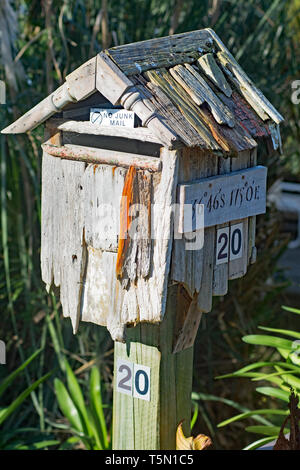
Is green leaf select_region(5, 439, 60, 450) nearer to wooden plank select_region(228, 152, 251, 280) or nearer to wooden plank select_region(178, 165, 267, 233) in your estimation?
wooden plank select_region(228, 152, 251, 280)

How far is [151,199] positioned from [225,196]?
0.74 feet

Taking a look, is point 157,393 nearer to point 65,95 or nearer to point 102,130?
point 102,130

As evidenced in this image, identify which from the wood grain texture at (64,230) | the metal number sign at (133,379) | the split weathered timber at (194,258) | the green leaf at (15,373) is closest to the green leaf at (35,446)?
the green leaf at (15,373)

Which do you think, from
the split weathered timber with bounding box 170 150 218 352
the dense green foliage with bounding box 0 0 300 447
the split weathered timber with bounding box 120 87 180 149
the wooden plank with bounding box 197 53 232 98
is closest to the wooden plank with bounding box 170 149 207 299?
the split weathered timber with bounding box 170 150 218 352

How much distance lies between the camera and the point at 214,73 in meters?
2.04

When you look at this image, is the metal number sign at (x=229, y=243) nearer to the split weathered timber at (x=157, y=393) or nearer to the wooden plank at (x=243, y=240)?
the wooden plank at (x=243, y=240)

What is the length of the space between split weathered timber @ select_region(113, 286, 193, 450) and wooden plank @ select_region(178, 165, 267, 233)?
27cm

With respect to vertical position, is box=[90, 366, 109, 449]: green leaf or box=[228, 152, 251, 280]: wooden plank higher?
box=[228, 152, 251, 280]: wooden plank

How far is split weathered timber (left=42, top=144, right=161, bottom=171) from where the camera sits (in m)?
1.87

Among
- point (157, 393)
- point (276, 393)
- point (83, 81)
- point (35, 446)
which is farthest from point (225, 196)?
point (35, 446)

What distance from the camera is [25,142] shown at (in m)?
3.38

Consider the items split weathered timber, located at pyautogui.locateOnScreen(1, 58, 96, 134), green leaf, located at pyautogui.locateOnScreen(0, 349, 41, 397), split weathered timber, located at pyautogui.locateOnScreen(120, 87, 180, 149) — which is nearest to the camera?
split weathered timber, located at pyautogui.locateOnScreen(120, 87, 180, 149)
